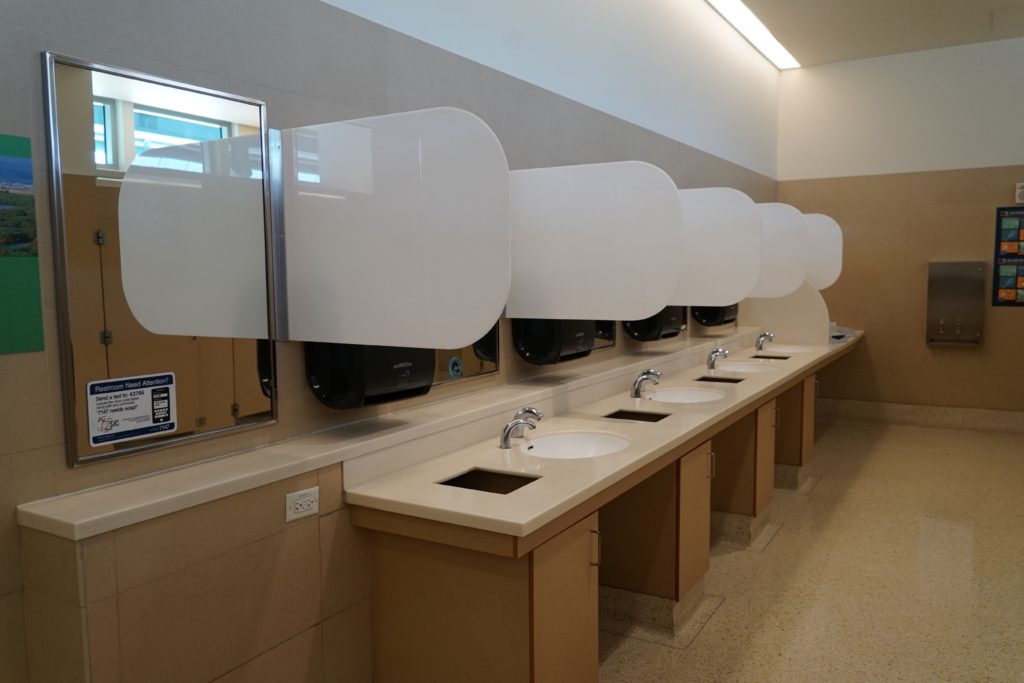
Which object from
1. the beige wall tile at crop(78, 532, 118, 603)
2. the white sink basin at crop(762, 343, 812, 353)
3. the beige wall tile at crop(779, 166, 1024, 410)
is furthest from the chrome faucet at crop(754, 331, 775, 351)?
the beige wall tile at crop(78, 532, 118, 603)

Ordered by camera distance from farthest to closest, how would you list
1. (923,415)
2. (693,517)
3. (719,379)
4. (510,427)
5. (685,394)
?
(923,415)
(719,379)
(685,394)
(693,517)
(510,427)

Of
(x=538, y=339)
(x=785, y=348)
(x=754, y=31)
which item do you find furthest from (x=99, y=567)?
(x=754, y=31)

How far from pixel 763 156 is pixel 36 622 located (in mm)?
6272

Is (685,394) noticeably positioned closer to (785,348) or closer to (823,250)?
(785,348)

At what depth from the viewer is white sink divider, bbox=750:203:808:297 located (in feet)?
14.9

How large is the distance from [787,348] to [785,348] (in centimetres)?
1

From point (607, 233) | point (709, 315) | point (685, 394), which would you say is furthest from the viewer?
point (709, 315)

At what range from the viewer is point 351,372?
6.45 ft

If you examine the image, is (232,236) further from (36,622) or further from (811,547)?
(811,547)

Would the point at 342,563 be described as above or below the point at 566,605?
above

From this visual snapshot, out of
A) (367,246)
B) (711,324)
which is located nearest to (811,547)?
(711,324)

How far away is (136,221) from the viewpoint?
1.56m

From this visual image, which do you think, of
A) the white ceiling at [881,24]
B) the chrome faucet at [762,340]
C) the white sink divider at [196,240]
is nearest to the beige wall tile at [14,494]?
the white sink divider at [196,240]

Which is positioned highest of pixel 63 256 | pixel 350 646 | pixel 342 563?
pixel 63 256
